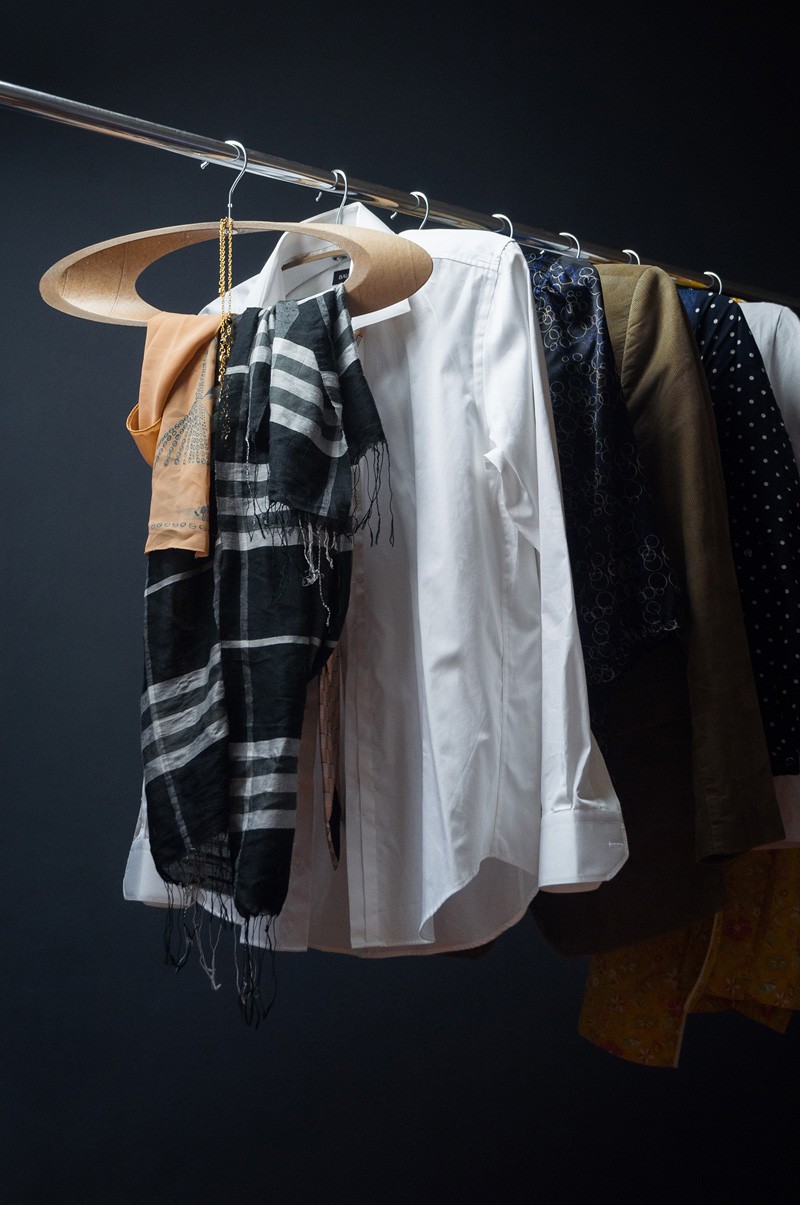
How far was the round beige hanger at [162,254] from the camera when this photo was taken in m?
1.09

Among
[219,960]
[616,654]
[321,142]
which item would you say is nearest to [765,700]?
[616,654]

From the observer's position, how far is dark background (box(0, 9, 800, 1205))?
5.78ft

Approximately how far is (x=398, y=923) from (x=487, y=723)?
0.75ft

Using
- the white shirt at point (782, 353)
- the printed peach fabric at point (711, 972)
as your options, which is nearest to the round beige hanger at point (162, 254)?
the white shirt at point (782, 353)

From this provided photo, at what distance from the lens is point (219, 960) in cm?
186

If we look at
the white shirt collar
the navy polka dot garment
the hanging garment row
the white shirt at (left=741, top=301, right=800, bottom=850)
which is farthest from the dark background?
the navy polka dot garment

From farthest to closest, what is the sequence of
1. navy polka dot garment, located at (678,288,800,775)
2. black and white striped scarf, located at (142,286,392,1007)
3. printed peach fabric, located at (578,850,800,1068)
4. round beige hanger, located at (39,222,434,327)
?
1. printed peach fabric, located at (578,850,800,1068)
2. navy polka dot garment, located at (678,288,800,775)
3. round beige hanger, located at (39,222,434,327)
4. black and white striped scarf, located at (142,286,392,1007)

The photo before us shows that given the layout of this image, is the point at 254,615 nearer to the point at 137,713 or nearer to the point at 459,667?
the point at 459,667

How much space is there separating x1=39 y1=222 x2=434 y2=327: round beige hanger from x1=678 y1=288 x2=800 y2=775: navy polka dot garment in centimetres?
43

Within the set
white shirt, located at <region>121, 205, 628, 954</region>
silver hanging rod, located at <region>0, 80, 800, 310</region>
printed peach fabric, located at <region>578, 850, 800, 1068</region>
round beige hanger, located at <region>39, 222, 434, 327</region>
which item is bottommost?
printed peach fabric, located at <region>578, 850, 800, 1068</region>

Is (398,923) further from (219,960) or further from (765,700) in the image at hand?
(219,960)

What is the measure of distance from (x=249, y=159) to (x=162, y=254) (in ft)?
0.49

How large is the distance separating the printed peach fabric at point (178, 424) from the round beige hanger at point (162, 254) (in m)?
0.08

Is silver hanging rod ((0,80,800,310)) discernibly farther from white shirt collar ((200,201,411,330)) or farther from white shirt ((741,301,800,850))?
white shirt ((741,301,800,850))
